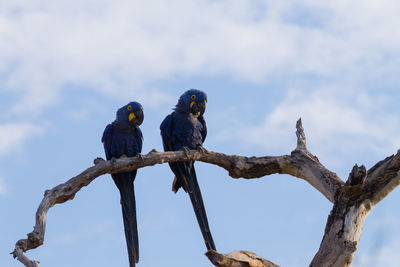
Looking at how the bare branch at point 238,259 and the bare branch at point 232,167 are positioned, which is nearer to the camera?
the bare branch at point 238,259

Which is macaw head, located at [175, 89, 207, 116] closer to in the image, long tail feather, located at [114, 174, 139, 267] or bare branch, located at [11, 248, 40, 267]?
long tail feather, located at [114, 174, 139, 267]

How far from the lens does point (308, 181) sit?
7367mm

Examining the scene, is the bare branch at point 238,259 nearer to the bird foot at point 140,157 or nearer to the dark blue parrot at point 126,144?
the bird foot at point 140,157

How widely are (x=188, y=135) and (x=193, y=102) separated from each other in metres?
0.52

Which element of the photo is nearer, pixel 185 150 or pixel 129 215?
pixel 185 150

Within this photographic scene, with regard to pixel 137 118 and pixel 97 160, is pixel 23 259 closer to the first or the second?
pixel 97 160

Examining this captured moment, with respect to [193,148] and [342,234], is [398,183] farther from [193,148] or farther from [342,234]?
[193,148]

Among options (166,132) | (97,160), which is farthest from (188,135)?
(97,160)

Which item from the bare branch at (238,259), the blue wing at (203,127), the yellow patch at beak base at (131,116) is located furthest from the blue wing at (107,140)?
the bare branch at (238,259)

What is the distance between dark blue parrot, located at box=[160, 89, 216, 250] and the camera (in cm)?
800

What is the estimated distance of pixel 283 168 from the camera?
744cm

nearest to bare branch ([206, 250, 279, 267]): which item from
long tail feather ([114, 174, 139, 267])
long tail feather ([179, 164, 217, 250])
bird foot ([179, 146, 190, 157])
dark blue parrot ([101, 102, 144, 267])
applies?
long tail feather ([179, 164, 217, 250])

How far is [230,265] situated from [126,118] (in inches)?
133

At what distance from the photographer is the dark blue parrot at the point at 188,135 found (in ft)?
26.2
